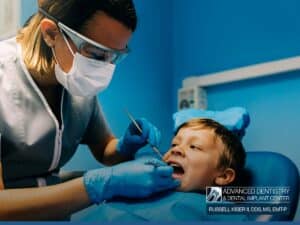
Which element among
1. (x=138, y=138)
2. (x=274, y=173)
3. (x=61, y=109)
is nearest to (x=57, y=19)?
(x=61, y=109)

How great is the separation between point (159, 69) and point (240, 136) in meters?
0.23

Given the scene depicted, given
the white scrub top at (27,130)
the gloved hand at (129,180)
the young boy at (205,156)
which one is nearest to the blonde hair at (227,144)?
the young boy at (205,156)

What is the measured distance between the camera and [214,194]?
103 centimetres

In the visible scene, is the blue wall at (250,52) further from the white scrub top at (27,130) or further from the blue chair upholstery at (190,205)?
the white scrub top at (27,130)

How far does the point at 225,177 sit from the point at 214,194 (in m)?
0.05

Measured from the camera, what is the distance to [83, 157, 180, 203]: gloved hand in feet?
3.36

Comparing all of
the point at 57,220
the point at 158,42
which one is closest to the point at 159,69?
the point at 158,42

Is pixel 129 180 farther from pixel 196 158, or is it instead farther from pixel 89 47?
pixel 89 47

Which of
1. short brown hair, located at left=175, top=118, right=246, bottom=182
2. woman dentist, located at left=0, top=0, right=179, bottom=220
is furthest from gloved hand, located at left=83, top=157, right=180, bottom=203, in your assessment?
short brown hair, located at left=175, top=118, right=246, bottom=182

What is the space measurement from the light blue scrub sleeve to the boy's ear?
0.82 ft

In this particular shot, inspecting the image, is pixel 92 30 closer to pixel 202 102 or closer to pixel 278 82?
pixel 202 102

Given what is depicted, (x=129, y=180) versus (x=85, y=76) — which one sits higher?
(x=85, y=76)

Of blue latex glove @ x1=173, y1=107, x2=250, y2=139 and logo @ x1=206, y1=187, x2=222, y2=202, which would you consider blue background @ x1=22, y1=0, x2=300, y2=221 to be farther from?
logo @ x1=206, y1=187, x2=222, y2=202

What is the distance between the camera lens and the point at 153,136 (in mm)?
1101
